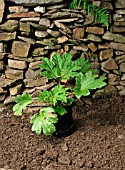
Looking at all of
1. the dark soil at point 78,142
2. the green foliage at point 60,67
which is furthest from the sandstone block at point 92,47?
the dark soil at point 78,142

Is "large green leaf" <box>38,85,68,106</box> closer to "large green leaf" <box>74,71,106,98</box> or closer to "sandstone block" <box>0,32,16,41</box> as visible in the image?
"large green leaf" <box>74,71,106,98</box>

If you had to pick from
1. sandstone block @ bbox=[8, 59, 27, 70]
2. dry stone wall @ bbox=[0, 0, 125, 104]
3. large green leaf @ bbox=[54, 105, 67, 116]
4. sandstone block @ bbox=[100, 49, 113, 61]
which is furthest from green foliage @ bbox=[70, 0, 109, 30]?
large green leaf @ bbox=[54, 105, 67, 116]

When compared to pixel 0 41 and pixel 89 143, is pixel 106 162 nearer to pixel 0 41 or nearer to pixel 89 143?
pixel 89 143

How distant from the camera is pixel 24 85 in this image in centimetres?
355

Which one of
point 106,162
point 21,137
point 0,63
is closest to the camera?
point 106,162

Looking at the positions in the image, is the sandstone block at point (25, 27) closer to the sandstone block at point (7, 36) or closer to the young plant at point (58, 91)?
the sandstone block at point (7, 36)

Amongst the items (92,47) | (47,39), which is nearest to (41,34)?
(47,39)

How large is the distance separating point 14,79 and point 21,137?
0.53m

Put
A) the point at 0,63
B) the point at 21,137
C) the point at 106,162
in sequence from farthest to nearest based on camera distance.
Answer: the point at 0,63
the point at 21,137
the point at 106,162

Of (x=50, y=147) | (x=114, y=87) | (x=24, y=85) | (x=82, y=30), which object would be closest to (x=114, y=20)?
(x=82, y=30)

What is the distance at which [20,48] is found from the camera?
3.43m

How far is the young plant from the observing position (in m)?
2.97

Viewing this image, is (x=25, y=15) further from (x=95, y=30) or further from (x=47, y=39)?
(x=95, y=30)

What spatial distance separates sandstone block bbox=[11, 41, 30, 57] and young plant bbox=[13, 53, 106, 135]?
0.32 metres
